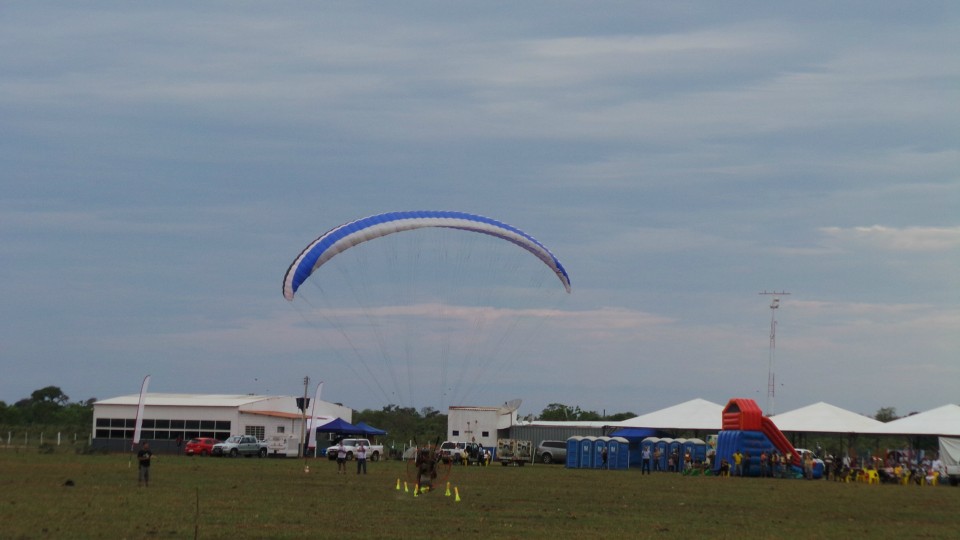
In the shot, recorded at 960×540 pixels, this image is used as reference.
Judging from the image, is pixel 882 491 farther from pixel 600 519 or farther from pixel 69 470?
pixel 69 470

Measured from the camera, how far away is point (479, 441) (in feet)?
215

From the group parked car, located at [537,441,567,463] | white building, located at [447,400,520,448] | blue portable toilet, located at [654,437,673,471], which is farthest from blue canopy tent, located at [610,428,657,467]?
white building, located at [447,400,520,448]

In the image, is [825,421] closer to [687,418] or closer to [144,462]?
[687,418]

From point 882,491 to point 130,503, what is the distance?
24.2m

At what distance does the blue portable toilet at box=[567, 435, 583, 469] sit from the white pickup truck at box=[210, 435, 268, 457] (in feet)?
53.9

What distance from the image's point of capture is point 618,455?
5456 cm

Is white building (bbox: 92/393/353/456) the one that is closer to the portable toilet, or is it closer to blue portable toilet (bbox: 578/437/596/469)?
blue portable toilet (bbox: 578/437/596/469)

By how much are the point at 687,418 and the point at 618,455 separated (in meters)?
6.26

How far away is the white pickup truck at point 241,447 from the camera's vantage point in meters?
59.3

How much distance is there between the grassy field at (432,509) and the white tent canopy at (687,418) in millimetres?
20532

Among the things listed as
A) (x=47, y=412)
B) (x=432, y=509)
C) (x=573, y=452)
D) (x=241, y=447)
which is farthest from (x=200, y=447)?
(x=47, y=412)

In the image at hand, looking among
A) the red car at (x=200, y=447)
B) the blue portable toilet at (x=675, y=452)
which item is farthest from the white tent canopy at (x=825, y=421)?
the red car at (x=200, y=447)

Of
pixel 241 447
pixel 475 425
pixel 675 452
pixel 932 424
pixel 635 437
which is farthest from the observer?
pixel 475 425

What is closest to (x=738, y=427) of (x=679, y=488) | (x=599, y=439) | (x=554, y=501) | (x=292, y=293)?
(x=599, y=439)
